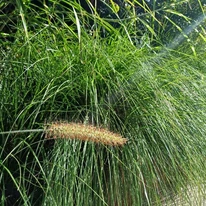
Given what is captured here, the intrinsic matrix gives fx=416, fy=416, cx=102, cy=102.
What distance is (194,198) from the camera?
4.50ft

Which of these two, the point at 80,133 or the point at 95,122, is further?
the point at 95,122

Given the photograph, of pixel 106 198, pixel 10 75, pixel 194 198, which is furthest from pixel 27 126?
pixel 194 198

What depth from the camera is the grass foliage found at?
120 cm

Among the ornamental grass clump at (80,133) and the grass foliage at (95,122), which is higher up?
the ornamental grass clump at (80,133)

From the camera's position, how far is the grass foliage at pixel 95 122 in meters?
1.20

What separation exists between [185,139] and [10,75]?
0.64m

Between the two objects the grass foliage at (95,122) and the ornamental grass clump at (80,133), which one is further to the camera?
the grass foliage at (95,122)

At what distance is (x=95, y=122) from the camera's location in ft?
4.47

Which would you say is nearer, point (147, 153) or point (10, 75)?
point (147, 153)

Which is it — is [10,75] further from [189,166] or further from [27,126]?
[189,166]

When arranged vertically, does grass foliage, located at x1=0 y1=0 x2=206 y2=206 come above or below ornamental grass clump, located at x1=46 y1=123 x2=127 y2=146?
below

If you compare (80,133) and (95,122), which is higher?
(80,133)

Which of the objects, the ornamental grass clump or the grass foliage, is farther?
the grass foliage

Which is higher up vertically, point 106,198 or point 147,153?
point 147,153
